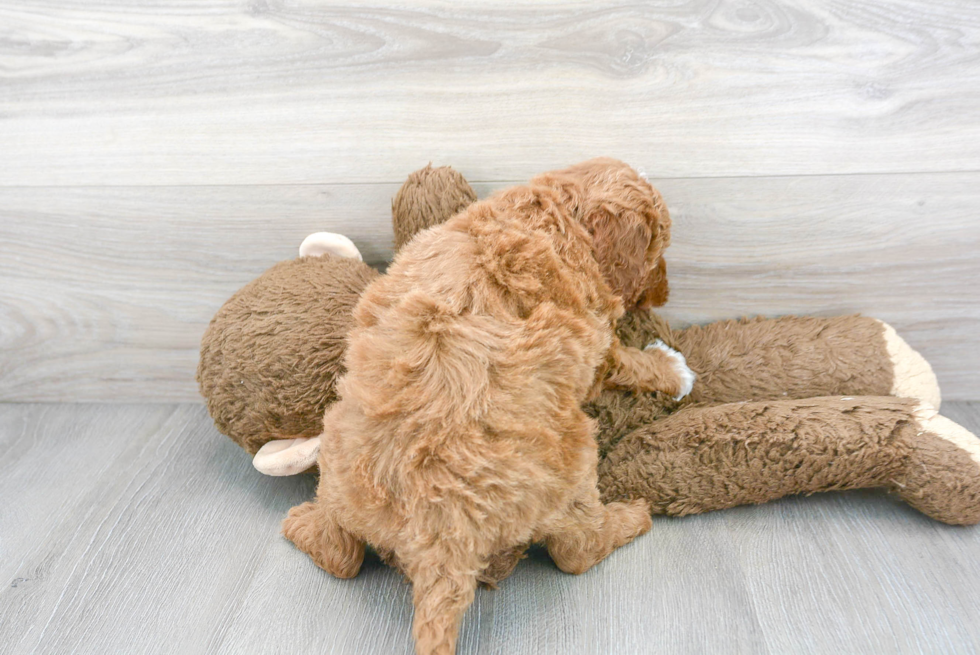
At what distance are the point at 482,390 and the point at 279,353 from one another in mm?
488

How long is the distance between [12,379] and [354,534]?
1.19m

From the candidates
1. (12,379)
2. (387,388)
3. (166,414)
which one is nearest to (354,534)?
(387,388)

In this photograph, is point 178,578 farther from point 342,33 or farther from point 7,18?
point 7,18

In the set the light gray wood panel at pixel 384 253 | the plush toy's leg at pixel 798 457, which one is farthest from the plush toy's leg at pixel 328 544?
the light gray wood panel at pixel 384 253

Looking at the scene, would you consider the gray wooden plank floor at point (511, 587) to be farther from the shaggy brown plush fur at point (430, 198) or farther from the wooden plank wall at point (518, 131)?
the shaggy brown plush fur at point (430, 198)

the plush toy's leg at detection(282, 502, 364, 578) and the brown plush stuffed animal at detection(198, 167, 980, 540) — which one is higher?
the brown plush stuffed animal at detection(198, 167, 980, 540)

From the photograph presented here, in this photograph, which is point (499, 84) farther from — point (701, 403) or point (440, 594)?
point (440, 594)

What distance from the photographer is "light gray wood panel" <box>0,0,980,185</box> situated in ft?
3.95

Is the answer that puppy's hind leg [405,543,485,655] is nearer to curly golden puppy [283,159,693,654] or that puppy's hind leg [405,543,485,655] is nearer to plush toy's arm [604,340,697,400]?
curly golden puppy [283,159,693,654]

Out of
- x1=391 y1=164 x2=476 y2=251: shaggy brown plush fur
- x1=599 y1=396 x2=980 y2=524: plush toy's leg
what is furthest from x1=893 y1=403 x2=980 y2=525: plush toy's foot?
x1=391 y1=164 x2=476 y2=251: shaggy brown plush fur

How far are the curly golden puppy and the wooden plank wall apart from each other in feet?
0.95

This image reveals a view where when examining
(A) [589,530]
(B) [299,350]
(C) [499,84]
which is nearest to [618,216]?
(C) [499,84]

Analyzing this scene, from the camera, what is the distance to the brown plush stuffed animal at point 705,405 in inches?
44.7

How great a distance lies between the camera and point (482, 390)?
2.87 ft
